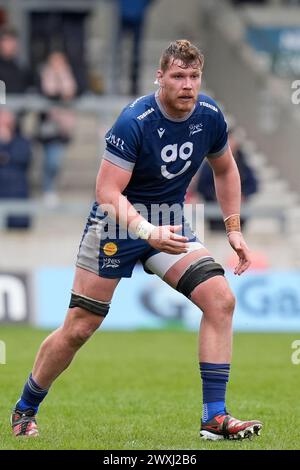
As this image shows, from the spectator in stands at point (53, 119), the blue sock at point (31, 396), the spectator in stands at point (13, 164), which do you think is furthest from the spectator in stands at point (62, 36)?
the blue sock at point (31, 396)

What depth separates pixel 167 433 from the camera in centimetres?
839

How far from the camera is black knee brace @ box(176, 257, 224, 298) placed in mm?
8062

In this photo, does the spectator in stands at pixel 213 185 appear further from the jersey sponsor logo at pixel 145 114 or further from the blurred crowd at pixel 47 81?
the jersey sponsor logo at pixel 145 114

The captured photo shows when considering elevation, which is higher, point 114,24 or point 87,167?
point 114,24

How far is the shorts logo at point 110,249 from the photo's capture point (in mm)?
8172

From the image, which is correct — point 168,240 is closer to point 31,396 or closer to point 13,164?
point 31,396

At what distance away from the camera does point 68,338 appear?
8.18m

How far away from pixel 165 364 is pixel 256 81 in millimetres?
10128

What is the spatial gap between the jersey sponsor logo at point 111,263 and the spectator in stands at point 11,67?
34.9 feet

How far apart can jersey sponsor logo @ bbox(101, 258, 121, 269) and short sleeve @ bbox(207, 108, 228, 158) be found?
0.95m

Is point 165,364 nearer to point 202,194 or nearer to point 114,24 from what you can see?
point 202,194

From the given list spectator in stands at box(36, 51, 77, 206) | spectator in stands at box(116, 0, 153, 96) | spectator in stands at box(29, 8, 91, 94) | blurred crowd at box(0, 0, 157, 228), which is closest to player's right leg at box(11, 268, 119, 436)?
blurred crowd at box(0, 0, 157, 228)

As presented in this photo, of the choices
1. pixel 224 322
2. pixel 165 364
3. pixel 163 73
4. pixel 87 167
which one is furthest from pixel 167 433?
pixel 87 167

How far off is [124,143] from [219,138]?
72 centimetres
